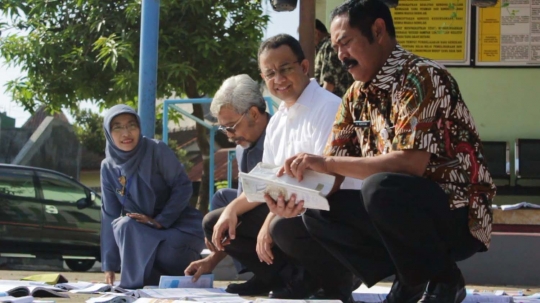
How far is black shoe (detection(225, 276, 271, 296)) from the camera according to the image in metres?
4.92

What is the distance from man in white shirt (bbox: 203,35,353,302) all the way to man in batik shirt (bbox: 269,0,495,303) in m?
0.43

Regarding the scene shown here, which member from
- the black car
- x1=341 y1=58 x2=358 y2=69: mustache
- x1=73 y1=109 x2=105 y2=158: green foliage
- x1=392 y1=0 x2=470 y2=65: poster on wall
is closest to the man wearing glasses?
x1=341 y1=58 x2=358 y2=69: mustache

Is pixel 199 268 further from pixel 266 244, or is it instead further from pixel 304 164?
pixel 304 164

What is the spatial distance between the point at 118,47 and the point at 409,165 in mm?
9972

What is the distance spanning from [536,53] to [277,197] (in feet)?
17.0

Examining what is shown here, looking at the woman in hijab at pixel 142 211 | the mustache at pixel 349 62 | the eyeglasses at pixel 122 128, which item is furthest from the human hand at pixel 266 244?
the eyeglasses at pixel 122 128

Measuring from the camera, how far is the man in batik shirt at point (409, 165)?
135 inches

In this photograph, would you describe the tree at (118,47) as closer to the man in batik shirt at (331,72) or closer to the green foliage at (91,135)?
the man in batik shirt at (331,72)

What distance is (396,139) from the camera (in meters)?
3.46

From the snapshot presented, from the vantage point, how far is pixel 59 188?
12.4 m

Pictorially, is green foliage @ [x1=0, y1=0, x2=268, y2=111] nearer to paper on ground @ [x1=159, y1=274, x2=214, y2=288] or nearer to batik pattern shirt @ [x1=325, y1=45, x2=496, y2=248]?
paper on ground @ [x1=159, y1=274, x2=214, y2=288]

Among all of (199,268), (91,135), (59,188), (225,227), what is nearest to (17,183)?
(59,188)

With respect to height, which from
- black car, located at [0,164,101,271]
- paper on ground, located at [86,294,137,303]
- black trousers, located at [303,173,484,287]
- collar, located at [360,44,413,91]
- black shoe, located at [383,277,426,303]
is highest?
collar, located at [360,44,413,91]

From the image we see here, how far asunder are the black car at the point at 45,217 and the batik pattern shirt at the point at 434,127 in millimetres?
9012
